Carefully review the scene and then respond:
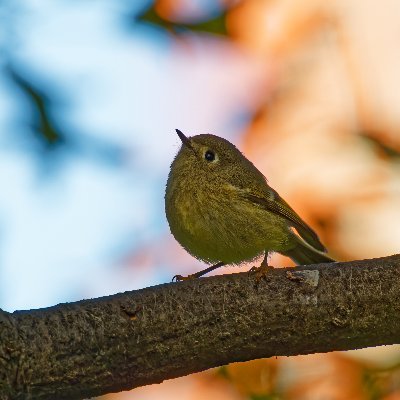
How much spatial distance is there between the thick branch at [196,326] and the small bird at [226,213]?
0.90 metres

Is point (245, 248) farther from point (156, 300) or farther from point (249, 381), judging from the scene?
point (156, 300)

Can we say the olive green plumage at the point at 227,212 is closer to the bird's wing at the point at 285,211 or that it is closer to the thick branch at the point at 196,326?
the bird's wing at the point at 285,211

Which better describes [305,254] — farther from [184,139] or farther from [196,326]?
[196,326]

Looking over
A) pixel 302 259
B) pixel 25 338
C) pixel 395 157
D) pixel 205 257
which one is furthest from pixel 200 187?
pixel 25 338

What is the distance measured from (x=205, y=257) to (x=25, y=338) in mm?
1759

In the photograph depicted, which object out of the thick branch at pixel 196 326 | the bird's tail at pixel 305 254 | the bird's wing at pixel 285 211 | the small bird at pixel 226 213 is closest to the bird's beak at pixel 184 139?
the small bird at pixel 226 213

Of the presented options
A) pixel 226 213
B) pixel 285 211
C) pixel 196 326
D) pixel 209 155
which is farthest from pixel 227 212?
pixel 196 326

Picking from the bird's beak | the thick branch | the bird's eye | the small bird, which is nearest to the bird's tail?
the small bird

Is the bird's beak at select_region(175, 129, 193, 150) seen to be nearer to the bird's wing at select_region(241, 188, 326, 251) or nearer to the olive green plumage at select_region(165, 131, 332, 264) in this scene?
the olive green plumage at select_region(165, 131, 332, 264)

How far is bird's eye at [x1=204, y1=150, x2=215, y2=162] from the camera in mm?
4812

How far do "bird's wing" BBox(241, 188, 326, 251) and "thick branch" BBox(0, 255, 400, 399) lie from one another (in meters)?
1.30

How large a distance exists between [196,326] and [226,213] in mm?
1422

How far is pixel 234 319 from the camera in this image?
9.77ft

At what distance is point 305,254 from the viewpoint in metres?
4.74
